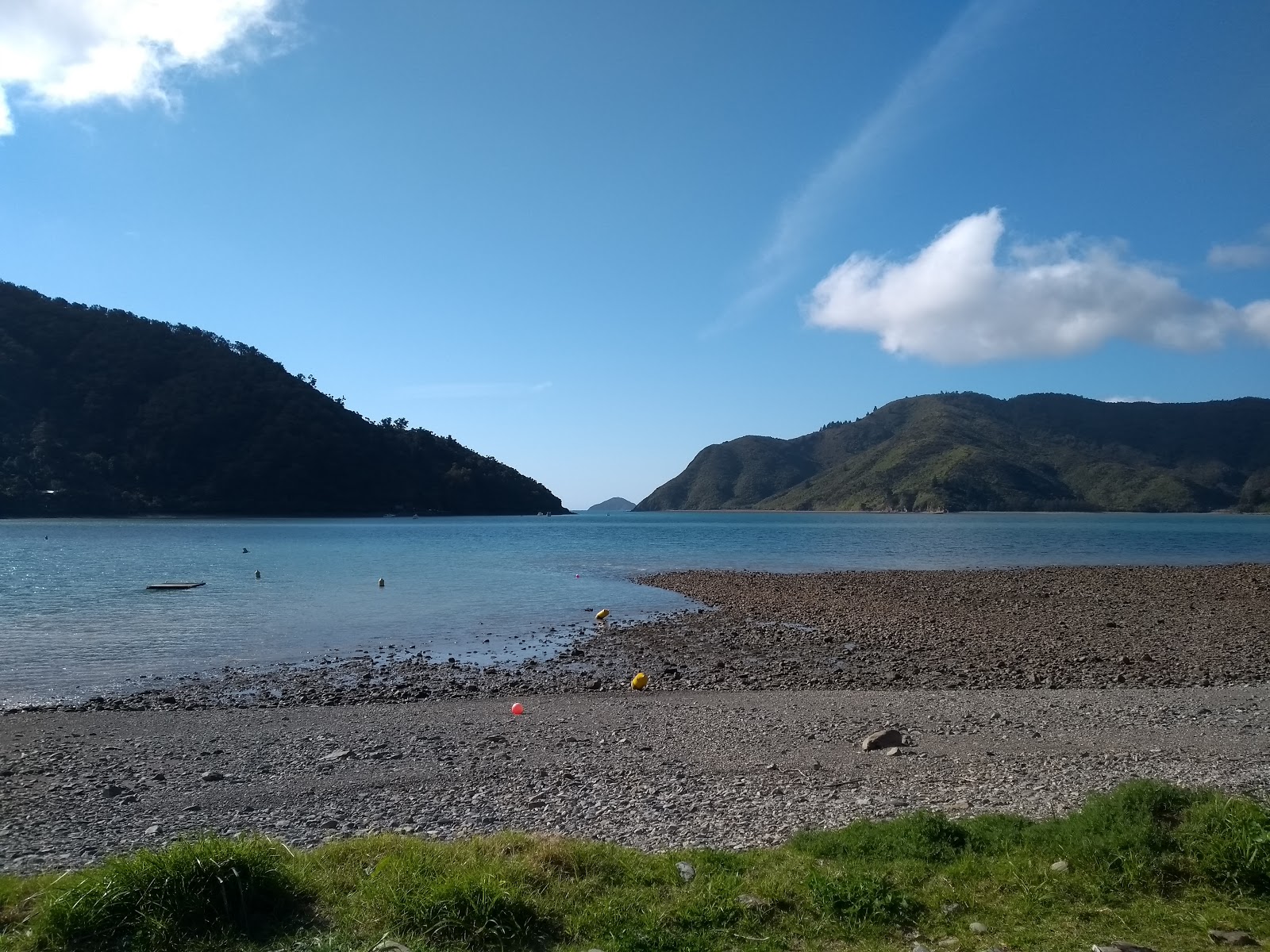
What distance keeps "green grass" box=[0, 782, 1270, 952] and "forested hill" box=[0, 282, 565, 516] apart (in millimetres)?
141695

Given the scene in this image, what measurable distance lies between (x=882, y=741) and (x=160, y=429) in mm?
151679

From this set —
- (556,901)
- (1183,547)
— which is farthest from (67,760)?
(1183,547)

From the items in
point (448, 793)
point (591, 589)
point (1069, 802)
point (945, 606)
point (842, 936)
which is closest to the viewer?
point (842, 936)

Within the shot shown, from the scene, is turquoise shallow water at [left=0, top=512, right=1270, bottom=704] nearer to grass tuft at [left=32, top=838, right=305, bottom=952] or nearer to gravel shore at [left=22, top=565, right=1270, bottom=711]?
gravel shore at [left=22, top=565, right=1270, bottom=711]

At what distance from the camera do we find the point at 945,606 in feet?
106

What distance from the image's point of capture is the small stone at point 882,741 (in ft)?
37.8

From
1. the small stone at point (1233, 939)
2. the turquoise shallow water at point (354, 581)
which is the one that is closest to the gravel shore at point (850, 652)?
the turquoise shallow water at point (354, 581)

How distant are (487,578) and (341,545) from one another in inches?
1445

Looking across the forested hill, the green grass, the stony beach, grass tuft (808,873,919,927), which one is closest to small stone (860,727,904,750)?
the stony beach

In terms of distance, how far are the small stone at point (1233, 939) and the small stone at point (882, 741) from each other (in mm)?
6371

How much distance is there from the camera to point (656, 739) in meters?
12.5

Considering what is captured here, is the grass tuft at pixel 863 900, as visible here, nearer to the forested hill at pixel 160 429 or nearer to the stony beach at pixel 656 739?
the stony beach at pixel 656 739

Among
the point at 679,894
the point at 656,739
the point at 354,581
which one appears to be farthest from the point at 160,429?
the point at 679,894

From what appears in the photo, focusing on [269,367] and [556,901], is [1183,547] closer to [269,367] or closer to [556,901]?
[556,901]
